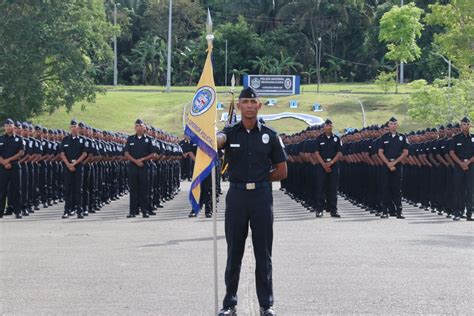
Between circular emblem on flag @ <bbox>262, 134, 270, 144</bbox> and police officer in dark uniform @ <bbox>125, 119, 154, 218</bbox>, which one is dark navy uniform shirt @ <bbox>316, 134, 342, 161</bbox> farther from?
circular emblem on flag @ <bbox>262, 134, 270, 144</bbox>

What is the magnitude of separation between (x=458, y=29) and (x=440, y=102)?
55.1 feet

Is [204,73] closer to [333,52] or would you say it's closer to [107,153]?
[107,153]

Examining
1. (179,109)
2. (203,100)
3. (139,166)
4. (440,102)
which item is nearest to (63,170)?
(139,166)

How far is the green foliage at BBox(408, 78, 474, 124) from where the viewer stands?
45.5m

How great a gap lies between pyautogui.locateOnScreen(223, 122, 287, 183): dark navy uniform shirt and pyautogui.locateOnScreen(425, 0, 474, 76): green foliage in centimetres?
2486

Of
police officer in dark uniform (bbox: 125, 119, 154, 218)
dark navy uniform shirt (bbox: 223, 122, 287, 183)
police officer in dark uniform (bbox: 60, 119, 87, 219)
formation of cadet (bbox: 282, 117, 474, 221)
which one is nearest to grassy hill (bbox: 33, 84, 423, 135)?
formation of cadet (bbox: 282, 117, 474, 221)

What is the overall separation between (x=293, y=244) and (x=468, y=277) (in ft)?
12.7

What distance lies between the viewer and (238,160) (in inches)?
332

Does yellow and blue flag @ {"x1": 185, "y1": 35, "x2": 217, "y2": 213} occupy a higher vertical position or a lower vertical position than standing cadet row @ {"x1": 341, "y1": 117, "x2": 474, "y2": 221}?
higher

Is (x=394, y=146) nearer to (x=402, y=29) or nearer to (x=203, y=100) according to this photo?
(x=203, y=100)

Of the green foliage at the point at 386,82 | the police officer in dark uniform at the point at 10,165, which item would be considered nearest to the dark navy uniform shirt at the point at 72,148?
the police officer in dark uniform at the point at 10,165

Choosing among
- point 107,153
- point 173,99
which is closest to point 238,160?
point 107,153

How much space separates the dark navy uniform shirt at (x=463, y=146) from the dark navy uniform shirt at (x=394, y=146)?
105 centimetres

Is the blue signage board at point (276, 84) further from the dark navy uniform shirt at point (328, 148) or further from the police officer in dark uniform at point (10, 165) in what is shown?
the police officer in dark uniform at point (10, 165)
